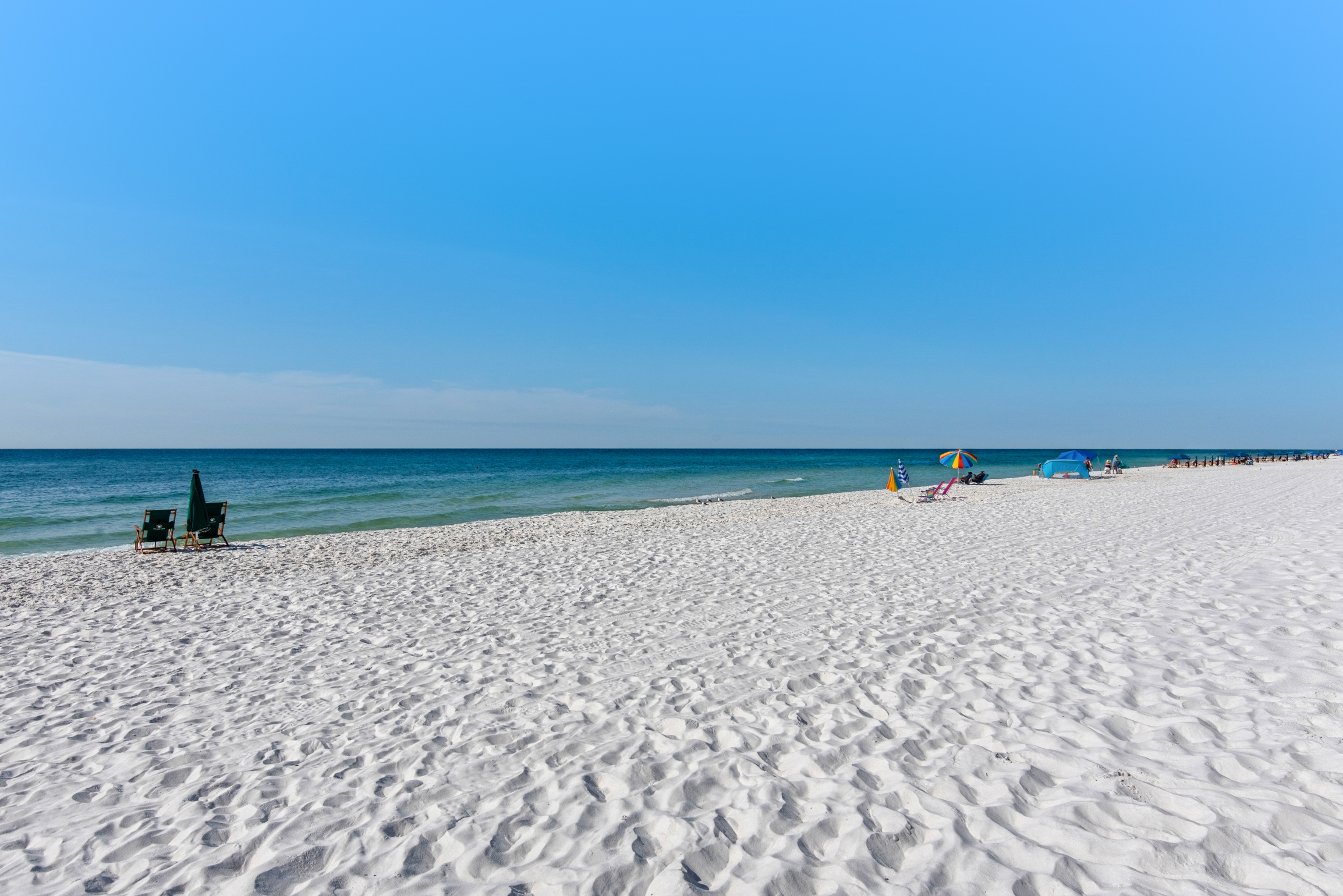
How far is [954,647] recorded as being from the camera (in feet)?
18.6

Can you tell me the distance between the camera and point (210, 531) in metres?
13.5

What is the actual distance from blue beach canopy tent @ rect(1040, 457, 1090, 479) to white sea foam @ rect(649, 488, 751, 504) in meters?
16.1

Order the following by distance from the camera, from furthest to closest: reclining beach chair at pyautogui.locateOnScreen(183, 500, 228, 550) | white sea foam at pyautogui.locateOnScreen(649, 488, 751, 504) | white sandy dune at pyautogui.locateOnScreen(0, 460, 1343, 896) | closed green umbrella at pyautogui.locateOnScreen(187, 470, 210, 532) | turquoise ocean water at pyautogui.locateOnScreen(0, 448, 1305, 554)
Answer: white sea foam at pyautogui.locateOnScreen(649, 488, 751, 504) < turquoise ocean water at pyautogui.locateOnScreen(0, 448, 1305, 554) < reclining beach chair at pyautogui.locateOnScreen(183, 500, 228, 550) < closed green umbrella at pyautogui.locateOnScreen(187, 470, 210, 532) < white sandy dune at pyautogui.locateOnScreen(0, 460, 1343, 896)

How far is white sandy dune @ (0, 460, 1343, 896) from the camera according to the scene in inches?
115

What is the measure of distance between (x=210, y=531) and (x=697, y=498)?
59.6 ft

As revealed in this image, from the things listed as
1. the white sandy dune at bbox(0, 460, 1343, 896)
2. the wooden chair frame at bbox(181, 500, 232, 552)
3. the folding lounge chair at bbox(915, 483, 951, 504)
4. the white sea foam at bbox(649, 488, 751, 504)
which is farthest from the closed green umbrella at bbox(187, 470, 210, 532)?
the folding lounge chair at bbox(915, 483, 951, 504)

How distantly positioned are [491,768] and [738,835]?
1.61 m

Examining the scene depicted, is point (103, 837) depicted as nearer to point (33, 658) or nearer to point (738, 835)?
point (738, 835)

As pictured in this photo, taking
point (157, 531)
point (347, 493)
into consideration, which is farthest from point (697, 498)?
point (157, 531)

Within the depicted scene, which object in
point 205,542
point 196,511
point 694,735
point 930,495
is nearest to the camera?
point 694,735

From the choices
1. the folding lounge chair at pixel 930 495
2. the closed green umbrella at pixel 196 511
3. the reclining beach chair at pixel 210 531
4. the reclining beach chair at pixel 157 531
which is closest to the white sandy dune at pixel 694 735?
the reclining beach chair at pixel 157 531

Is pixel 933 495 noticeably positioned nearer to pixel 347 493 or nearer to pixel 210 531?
pixel 210 531

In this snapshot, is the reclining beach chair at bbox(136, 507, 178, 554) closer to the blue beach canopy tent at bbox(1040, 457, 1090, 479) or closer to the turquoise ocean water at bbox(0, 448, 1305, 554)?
the turquoise ocean water at bbox(0, 448, 1305, 554)

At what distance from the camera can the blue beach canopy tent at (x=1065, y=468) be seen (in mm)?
32750
